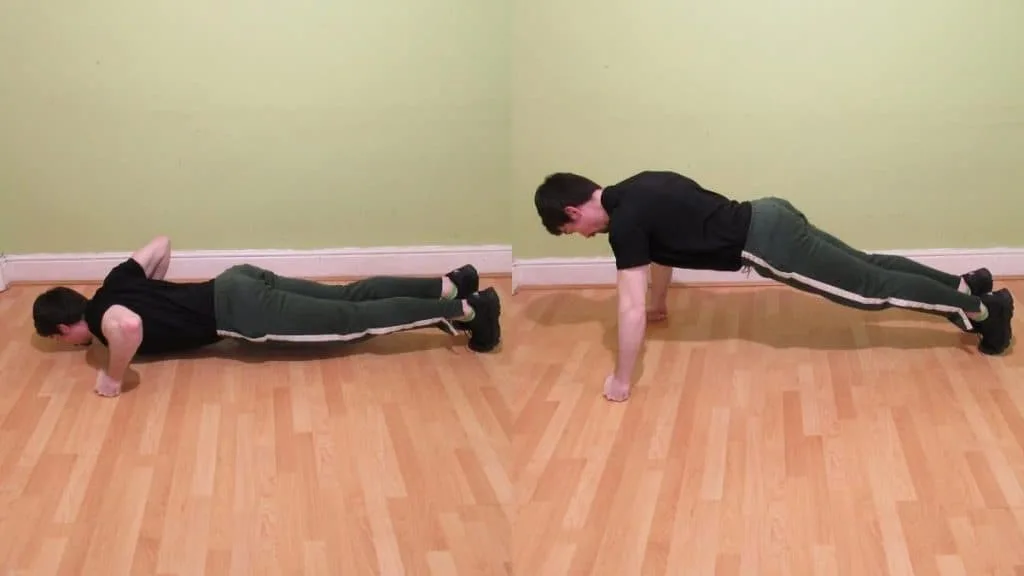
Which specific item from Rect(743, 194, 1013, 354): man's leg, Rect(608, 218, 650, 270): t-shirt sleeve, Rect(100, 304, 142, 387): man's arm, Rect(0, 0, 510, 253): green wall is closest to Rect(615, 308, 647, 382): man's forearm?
Rect(608, 218, 650, 270): t-shirt sleeve

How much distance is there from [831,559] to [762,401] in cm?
59

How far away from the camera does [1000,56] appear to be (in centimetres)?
256

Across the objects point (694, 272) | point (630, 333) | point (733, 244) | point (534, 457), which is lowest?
point (534, 457)

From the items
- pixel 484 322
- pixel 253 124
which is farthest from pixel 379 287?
pixel 253 124

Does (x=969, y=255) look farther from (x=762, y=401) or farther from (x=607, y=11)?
(x=607, y=11)

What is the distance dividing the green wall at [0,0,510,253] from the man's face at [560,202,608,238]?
613mm

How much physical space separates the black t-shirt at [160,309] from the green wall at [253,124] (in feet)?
1.65

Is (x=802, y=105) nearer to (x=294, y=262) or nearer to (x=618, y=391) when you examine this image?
(x=618, y=391)

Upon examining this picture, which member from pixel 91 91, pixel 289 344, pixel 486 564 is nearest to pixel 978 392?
pixel 486 564

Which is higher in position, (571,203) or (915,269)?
(571,203)

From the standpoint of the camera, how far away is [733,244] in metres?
2.26

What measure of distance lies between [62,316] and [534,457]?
1.31 m

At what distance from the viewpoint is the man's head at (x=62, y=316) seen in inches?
91.5

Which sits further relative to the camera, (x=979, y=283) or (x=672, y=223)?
(x=979, y=283)
